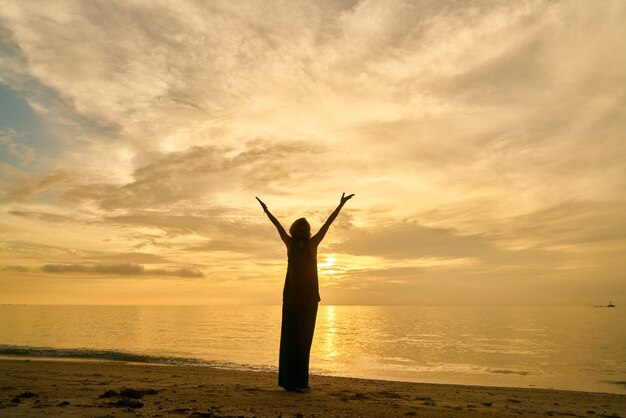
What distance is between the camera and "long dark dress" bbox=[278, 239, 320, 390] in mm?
9758

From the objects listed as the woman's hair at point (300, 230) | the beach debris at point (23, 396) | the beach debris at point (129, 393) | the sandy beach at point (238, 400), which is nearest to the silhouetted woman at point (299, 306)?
the woman's hair at point (300, 230)

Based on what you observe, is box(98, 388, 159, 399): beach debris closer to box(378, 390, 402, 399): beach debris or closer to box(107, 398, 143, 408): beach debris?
box(107, 398, 143, 408): beach debris

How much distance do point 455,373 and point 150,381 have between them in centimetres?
1688

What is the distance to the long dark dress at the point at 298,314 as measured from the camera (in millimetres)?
9758

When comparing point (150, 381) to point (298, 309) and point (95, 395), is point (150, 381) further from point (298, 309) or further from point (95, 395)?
point (298, 309)

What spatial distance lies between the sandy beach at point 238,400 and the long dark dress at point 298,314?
0.46 metres

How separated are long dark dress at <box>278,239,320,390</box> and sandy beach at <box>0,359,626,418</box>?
1.51ft

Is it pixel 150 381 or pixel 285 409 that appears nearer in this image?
pixel 285 409

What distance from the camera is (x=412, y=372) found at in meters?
23.0

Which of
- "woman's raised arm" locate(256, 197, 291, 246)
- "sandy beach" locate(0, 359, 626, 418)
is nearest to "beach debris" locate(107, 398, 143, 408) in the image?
"sandy beach" locate(0, 359, 626, 418)

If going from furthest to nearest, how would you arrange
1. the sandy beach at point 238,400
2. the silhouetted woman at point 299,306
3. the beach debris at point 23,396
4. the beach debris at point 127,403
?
the silhouetted woman at point 299,306, the beach debris at point 23,396, the beach debris at point 127,403, the sandy beach at point 238,400

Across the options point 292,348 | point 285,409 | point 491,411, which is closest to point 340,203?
point 292,348

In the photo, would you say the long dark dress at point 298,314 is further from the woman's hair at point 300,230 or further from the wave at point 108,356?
Answer: the wave at point 108,356

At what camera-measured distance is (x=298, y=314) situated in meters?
9.88
